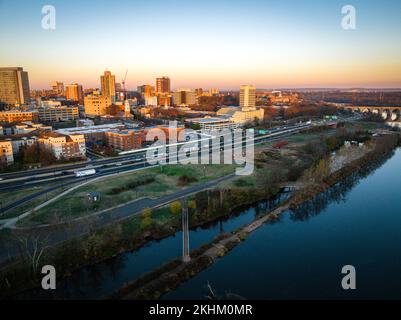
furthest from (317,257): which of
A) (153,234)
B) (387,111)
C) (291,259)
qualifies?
(387,111)

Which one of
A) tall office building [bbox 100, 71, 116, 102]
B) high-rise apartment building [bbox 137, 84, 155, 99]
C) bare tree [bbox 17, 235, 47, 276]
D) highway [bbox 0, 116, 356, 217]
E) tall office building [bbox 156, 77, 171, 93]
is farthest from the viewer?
tall office building [bbox 156, 77, 171, 93]

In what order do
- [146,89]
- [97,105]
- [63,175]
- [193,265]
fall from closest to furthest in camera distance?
[193,265], [63,175], [97,105], [146,89]

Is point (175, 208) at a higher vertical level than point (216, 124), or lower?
lower

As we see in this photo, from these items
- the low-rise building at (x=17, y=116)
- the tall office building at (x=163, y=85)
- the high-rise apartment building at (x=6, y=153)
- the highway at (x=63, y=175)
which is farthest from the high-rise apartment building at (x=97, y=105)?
the tall office building at (x=163, y=85)

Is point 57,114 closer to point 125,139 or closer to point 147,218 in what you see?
point 125,139

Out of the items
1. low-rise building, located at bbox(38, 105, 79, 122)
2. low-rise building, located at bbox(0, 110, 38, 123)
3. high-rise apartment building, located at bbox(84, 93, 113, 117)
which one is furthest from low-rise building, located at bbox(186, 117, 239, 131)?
low-rise building, located at bbox(0, 110, 38, 123)

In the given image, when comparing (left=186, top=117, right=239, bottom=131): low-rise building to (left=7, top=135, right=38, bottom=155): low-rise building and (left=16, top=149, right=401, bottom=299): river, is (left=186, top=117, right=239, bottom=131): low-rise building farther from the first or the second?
(left=16, top=149, right=401, bottom=299): river

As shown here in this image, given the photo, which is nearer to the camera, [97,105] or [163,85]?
[97,105]
